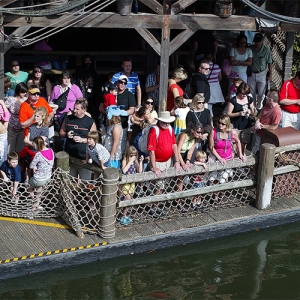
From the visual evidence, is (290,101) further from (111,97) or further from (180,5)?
(111,97)

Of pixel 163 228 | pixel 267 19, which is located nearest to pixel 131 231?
pixel 163 228

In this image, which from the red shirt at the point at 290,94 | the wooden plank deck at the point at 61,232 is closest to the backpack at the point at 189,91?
the red shirt at the point at 290,94

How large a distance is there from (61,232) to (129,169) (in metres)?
1.30

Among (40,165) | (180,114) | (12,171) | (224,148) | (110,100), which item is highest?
(110,100)

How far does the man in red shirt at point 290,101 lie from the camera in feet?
40.2

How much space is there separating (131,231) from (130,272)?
1.94 ft

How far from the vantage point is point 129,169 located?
10.3m

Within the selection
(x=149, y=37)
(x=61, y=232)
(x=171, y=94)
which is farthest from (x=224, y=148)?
(x=61, y=232)

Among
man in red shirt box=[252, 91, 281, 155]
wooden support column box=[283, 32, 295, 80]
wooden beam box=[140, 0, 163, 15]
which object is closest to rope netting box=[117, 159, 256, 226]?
man in red shirt box=[252, 91, 281, 155]

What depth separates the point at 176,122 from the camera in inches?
453

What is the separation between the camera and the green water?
31.2 feet

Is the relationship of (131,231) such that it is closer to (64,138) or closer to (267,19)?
(64,138)

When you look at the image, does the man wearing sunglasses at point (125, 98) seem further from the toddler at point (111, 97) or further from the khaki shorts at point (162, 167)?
the khaki shorts at point (162, 167)

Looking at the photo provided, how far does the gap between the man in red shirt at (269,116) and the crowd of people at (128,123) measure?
0.02m
